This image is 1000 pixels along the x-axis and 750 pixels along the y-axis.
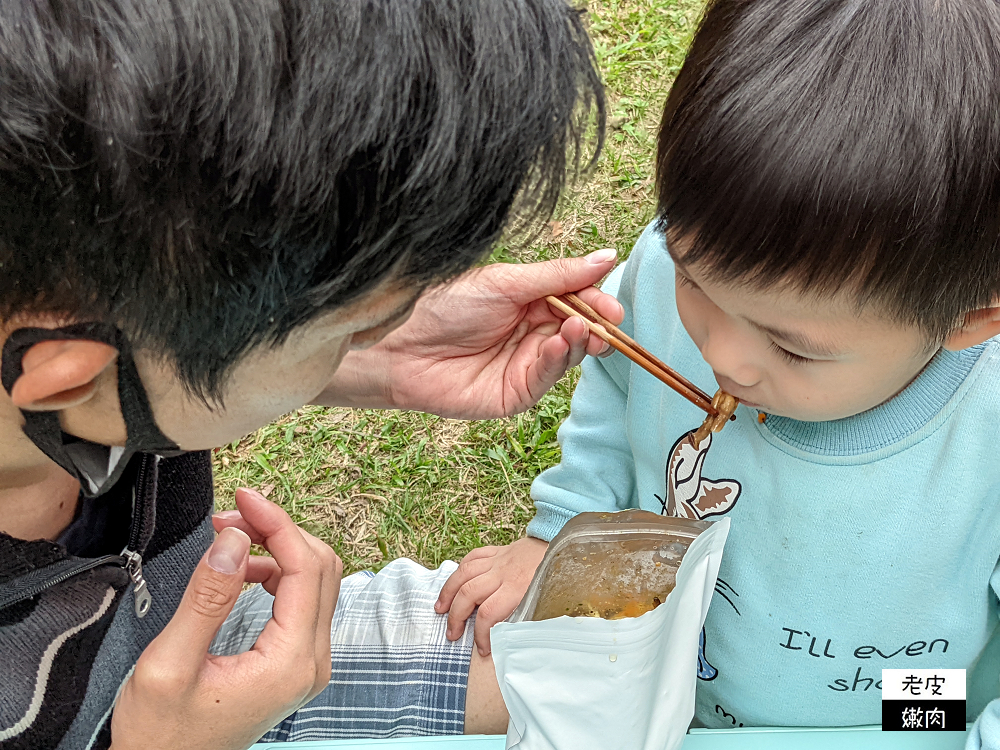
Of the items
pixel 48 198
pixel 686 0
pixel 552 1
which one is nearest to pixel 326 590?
pixel 48 198

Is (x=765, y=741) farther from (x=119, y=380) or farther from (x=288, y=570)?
(x=119, y=380)

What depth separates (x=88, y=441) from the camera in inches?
37.9

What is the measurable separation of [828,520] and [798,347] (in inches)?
16.0

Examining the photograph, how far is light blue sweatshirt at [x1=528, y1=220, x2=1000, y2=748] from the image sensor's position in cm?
118

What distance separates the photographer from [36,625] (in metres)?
1.14

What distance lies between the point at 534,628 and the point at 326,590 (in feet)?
1.26

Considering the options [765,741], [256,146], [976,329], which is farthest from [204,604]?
[976,329]

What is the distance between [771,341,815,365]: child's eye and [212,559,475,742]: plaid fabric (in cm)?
84

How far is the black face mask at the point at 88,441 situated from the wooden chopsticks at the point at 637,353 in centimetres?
69

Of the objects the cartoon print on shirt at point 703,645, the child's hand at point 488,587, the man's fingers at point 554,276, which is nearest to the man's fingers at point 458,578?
the child's hand at point 488,587

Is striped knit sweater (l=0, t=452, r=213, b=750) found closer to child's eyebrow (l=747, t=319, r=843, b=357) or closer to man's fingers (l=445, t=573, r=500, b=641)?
man's fingers (l=445, t=573, r=500, b=641)

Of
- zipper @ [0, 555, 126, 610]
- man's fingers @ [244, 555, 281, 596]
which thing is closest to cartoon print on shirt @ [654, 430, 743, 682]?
man's fingers @ [244, 555, 281, 596]

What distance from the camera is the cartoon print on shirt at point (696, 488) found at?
138 centimetres

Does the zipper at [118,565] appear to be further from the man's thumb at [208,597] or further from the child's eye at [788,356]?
the child's eye at [788,356]
